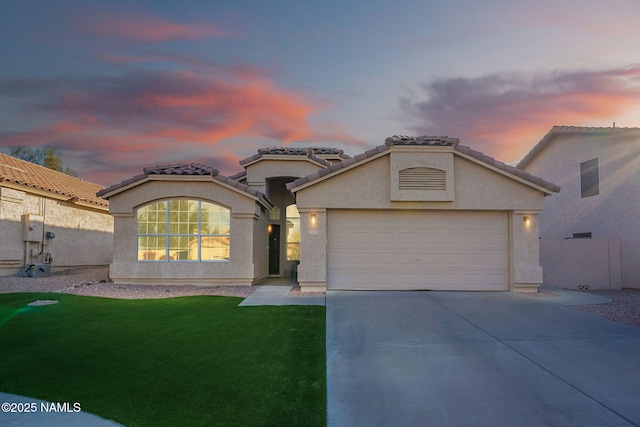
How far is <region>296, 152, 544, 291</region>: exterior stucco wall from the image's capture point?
1145 cm

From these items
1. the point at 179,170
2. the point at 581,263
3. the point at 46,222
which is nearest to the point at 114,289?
the point at 179,170

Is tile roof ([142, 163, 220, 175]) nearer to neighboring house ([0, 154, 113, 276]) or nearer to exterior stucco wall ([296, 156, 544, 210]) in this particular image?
exterior stucco wall ([296, 156, 544, 210])

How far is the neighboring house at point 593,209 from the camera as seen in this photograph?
13156mm

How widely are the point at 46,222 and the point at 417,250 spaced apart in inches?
616

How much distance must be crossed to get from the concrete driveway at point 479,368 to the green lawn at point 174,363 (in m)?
0.49

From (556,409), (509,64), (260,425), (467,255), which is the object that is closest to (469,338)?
(556,409)

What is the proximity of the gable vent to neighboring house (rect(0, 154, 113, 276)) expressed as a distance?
47.6 feet

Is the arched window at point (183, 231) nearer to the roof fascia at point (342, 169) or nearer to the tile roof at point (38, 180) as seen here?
the roof fascia at point (342, 169)

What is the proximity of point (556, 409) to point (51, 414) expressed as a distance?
5.18 meters

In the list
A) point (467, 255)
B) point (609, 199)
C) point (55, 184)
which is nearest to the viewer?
point (467, 255)

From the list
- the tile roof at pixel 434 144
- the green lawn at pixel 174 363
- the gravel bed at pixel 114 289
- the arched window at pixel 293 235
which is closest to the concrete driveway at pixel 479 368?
the green lawn at pixel 174 363

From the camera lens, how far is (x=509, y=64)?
13.4m

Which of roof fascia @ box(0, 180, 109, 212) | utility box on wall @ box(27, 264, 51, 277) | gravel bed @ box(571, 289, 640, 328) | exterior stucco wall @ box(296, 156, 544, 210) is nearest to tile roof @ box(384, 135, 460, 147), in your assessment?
exterior stucco wall @ box(296, 156, 544, 210)

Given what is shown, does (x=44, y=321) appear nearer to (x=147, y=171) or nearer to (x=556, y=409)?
(x=147, y=171)
